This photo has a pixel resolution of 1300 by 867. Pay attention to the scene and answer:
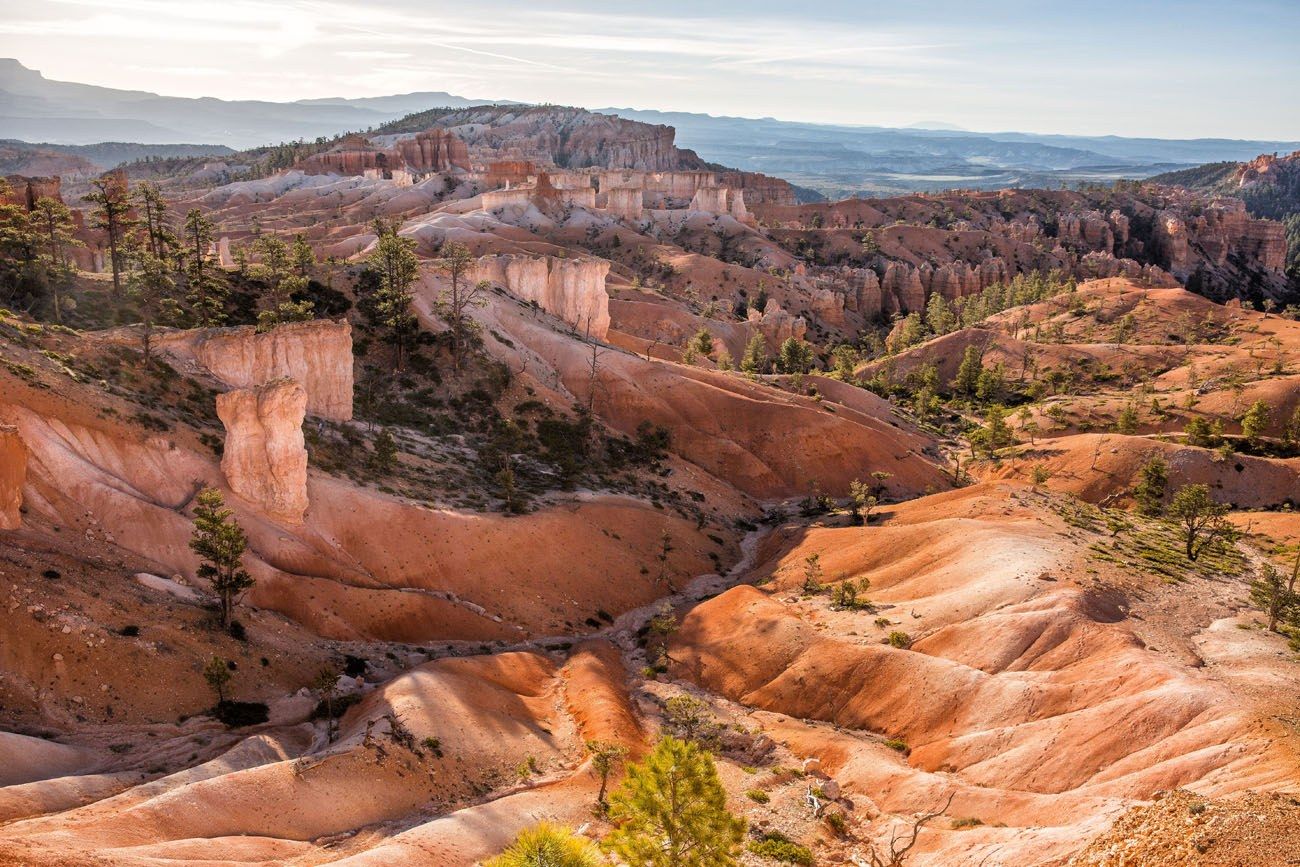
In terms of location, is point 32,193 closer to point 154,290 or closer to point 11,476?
point 154,290

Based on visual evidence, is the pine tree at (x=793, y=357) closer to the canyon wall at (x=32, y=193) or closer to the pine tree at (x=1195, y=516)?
the pine tree at (x=1195, y=516)

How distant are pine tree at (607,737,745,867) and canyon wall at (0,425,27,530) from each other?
83.2 feet

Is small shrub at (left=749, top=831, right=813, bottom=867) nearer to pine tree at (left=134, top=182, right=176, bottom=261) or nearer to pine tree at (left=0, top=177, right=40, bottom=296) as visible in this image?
pine tree at (left=0, top=177, right=40, bottom=296)

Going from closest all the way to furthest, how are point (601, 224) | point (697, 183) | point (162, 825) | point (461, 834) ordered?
1. point (162, 825)
2. point (461, 834)
3. point (601, 224)
4. point (697, 183)

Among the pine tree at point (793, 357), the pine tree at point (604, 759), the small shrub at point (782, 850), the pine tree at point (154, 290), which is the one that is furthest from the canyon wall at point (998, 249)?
the small shrub at point (782, 850)

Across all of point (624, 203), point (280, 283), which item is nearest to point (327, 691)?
point (280, 283)

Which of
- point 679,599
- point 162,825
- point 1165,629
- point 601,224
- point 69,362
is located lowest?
→ point 679,599

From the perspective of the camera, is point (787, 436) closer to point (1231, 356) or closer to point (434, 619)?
point (434, 619)

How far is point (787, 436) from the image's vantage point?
70.0 m

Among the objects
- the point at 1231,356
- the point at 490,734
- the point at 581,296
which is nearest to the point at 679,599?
the point at 490,734

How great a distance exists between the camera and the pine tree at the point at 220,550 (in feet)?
113

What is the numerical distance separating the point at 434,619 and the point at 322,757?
14599mm

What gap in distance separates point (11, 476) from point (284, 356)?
59.9 feet

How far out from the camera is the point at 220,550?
113 feet
